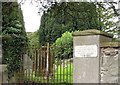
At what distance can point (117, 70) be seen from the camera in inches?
153

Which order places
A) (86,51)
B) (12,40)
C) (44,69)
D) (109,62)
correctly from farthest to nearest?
(12,40)
(44,69)
(86,51)
(109,62)

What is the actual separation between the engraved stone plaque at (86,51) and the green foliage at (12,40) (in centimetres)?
223

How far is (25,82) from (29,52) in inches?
35.2

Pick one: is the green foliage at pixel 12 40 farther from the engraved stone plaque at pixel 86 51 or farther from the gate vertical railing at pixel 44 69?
the engraved stone plaque at pixel 86 51

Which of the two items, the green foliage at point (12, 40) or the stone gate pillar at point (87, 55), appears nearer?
the stone gate pillar at point (87, 55)

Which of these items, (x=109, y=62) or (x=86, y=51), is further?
(x=86, y=51)

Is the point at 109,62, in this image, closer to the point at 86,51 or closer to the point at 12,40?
the point at 86,51

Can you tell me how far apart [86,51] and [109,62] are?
0.37 m

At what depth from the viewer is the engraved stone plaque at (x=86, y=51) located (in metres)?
3.96

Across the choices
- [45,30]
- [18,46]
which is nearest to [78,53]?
[18,46]

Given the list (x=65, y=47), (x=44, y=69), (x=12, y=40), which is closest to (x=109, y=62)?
(x=44, y=69)

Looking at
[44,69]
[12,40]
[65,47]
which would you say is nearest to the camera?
[44,69]

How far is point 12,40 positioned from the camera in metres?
7.32

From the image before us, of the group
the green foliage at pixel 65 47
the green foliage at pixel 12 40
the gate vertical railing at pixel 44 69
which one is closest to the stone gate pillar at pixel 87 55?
the gate vertical railing at pixel 44 69
